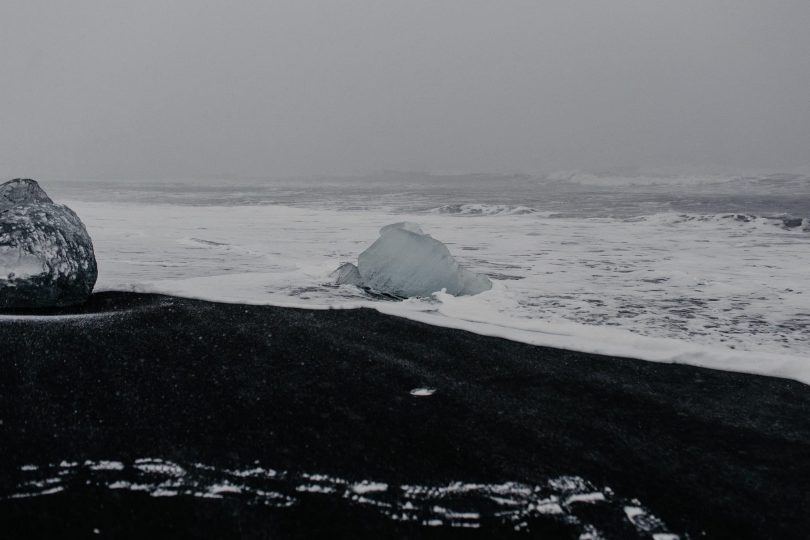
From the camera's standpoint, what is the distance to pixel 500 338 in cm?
248

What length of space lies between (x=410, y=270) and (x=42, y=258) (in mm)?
1920

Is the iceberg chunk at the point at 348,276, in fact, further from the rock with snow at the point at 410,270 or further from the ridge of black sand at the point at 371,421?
the ridge of black sand at the point at 371,421

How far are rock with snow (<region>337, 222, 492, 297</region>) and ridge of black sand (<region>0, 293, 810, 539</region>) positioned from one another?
1.07 meters

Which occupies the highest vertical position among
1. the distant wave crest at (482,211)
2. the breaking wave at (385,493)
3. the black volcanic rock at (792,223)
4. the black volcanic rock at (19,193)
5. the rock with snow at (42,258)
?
the black volcanic rock at (19,193)

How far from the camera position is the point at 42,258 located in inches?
106

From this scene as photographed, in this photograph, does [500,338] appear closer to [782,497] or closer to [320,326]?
[320,326]

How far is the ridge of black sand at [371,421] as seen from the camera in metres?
1.20

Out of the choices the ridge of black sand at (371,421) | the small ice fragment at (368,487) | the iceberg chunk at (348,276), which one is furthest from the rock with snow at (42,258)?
the small ice fragment at (368,487)

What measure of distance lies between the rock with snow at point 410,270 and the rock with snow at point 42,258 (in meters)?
1.47

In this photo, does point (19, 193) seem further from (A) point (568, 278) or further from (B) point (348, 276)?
(A) point (568, 278)

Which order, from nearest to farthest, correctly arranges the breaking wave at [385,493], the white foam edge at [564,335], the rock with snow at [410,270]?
the breaking wave at [385,493] < the white foam edge at [564,335] < the rock with snow at [410,270]

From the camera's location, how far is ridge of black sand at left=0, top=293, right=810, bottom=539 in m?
1.20

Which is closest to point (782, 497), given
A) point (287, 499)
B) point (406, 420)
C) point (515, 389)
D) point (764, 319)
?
point (515, 389)

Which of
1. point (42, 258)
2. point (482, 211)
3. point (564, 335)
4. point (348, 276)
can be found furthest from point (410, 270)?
point (482, 211)
